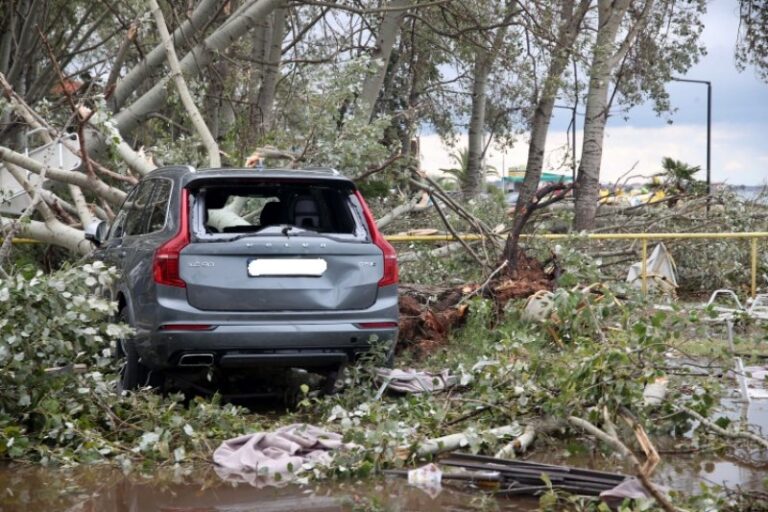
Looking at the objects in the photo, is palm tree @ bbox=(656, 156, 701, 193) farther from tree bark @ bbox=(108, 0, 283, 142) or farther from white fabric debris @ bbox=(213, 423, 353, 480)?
white fabric debris @ bbox=(213, 423, 353, 480)

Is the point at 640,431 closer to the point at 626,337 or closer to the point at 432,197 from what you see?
the point at 626,337

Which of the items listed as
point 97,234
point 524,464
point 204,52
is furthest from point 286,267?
point 204,52

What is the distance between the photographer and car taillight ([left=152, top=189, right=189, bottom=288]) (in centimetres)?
814

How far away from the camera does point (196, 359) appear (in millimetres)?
8156

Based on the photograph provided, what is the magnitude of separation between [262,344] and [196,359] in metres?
0.47

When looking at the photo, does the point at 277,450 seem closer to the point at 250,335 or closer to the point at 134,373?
the point at 250,335

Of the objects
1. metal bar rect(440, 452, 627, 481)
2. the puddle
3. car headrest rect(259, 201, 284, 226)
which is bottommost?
the puddle

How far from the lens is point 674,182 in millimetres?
21750

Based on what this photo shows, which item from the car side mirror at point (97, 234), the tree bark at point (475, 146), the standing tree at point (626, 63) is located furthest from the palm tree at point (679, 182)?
the car side mirror at point (97, 234)

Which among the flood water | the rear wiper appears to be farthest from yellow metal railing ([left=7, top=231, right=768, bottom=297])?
the flood water

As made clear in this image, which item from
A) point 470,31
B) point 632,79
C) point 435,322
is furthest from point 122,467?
point 632,79

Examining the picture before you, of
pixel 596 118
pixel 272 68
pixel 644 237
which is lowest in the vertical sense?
pixel 644 237

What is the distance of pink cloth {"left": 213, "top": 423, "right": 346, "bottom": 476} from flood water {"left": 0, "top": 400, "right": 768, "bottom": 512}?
0.58 feet

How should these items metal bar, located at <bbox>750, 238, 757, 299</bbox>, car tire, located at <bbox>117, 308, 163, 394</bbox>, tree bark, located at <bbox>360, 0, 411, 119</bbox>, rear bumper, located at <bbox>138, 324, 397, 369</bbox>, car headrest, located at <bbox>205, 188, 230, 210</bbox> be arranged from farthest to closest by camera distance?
tree bark, located at <bbox>360, 0, 411, 119</bbox> → metal bar, located at <bbox>750, 238, 757, 299</bbox> → car headrest, located at <bbox>205, 188, 230, 210</bbox> → car tire, located at <bbox>117, 308, 163, 394</bbox> → rear bumper, located at <bbox>138, 324, 397, 369</bbox>
